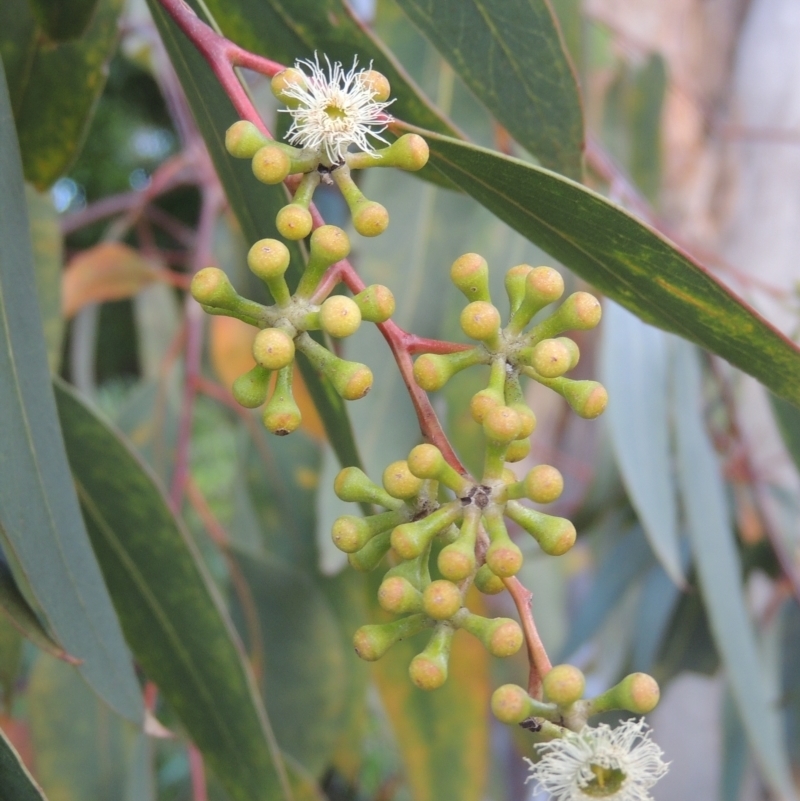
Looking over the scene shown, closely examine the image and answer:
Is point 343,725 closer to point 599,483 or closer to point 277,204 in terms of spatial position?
point 599,483

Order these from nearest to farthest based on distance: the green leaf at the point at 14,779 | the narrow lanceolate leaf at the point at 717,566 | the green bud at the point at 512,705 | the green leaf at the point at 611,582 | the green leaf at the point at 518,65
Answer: the green bud at the point at 512,705, the green leaf at the point at 14,779, the green leaf at the point at 518,65, the narrow lanceolate leaf at the point at 717,566, the green leaf at the point at 611,582

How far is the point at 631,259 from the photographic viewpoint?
18.4 inches

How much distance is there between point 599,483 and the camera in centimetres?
152

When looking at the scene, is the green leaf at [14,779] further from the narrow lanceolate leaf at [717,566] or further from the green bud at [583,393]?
the narrow lanceolate leaf at [717,566]

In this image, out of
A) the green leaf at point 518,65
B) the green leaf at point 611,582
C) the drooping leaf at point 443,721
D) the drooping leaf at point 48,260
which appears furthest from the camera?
the green leaf at point 611,582

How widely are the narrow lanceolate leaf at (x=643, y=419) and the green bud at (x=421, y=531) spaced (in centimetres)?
64

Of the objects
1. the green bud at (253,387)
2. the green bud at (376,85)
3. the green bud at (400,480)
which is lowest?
the green bud at (400,480)

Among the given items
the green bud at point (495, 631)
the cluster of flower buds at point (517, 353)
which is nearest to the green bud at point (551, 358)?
the cluster of flower buds at point (517, 353)

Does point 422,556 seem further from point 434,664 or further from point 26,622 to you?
point 26,622

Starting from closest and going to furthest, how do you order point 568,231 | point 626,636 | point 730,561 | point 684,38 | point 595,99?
point 568,231 → point 730,561 → point 626,636 → point 595,99 → point 684,38

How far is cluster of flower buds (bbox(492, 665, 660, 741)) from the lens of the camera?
34cm

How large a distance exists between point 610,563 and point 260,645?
0.63 meters

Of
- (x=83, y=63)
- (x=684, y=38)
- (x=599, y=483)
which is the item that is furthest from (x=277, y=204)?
(x=684, y=38)

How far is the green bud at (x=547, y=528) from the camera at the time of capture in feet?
1.23
